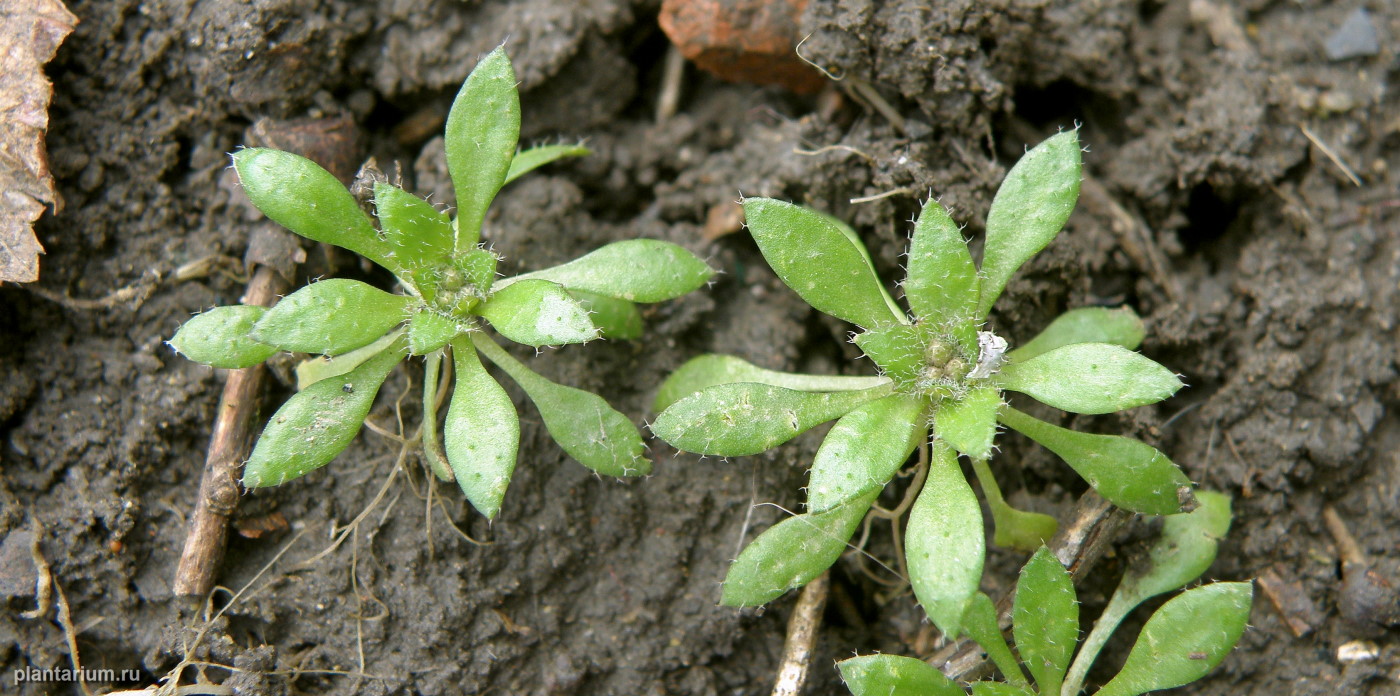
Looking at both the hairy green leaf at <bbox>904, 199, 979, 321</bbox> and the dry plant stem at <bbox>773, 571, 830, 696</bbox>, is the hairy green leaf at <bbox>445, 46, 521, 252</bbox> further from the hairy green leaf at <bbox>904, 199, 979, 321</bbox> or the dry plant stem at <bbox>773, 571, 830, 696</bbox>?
the dry plant stem at <bbox>773, 571, 830, 696</bbox>

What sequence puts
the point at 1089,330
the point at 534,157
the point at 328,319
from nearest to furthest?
the point at 328,319 < the point at 1089,330 < the point at 534,157

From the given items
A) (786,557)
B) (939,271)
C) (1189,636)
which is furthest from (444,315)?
(1189,636)

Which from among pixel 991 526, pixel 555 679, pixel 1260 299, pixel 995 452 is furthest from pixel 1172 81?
pixel 555 679

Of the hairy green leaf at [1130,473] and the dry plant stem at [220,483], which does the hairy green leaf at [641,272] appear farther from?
the hairy green leaf at [1130,473]

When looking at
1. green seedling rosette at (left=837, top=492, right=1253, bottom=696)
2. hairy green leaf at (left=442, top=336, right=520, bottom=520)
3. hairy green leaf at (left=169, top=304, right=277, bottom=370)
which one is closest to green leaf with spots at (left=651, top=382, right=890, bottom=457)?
hairy green leaf at (left=442, top=336, right=520, bottom=520)

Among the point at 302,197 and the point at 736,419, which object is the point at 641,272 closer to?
the point at 736,419

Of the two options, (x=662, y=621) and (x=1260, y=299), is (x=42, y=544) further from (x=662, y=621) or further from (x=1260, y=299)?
Answer: (x=1260, y=299)

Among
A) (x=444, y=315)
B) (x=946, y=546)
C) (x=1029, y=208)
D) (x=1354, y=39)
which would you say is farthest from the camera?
(x=1354, y=39)
